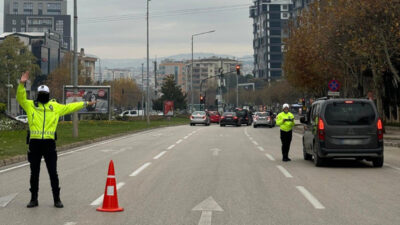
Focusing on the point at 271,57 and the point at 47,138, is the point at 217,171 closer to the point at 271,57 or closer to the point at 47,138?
the point at 47,138

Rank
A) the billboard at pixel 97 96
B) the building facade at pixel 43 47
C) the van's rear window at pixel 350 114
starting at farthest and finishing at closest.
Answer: the building facade at pixel 43 47 → the billboard at pixel 97 96 → the van's rear window at pixel 350 114

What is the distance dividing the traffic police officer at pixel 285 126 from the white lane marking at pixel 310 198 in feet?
20.3

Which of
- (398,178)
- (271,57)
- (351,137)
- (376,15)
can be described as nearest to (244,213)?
(398,178)

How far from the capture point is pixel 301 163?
1773 cm

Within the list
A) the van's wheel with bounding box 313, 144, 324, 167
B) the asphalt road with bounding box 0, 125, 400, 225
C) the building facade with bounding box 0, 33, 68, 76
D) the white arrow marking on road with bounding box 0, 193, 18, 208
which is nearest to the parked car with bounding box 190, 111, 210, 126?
the asphalt road with bounding box 0, 125, 400, 225

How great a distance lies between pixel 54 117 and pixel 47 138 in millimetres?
343

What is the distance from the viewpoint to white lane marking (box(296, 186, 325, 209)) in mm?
9644

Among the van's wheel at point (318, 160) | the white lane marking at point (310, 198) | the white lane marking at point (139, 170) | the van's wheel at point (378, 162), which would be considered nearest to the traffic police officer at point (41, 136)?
the white lane marking at point (310, 198)

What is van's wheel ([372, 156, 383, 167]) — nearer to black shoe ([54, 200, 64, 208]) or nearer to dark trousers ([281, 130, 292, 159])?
dark trousers ([281, 130, 292, 159])

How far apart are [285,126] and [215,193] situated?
296 inches

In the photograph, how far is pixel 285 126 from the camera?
715 inches

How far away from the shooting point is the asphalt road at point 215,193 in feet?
28.1

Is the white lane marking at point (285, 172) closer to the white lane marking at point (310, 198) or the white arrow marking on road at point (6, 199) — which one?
the white lane marking at point (310, 198)

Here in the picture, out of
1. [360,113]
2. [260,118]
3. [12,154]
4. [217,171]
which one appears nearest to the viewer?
[217,171]
